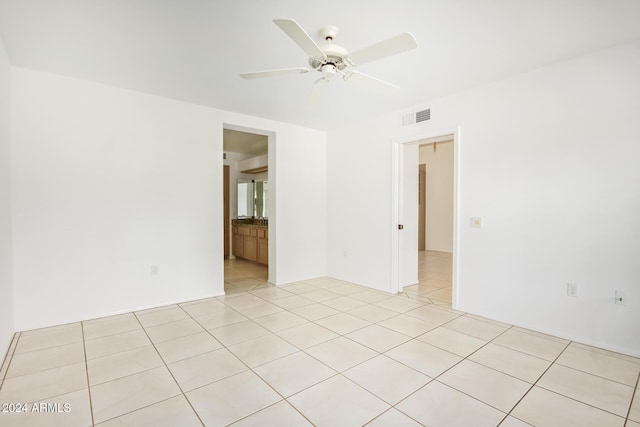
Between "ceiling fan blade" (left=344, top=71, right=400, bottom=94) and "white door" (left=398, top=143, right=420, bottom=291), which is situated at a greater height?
"ceiling fan blade" (left=344, top=71, right=400, bottom=94)

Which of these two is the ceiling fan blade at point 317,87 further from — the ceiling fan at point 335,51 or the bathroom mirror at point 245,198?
the bathroom mirror at point 245,198

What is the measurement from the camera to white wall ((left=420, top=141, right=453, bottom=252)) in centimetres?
791

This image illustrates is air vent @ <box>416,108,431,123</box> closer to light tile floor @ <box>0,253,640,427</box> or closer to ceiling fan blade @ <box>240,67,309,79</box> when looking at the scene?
ceiling fan blade @ <box>240,67,309,79</box>

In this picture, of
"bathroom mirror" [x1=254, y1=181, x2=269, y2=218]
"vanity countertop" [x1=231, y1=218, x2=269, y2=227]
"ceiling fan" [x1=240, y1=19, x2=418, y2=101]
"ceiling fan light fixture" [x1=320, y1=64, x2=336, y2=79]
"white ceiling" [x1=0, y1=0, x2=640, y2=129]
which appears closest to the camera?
"ceiling fan" [x1=240, y1=19, x2=418, y2=101]

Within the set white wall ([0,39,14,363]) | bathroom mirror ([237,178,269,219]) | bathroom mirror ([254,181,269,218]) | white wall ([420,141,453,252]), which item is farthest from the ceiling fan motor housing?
white wall ([420,141,453,252])

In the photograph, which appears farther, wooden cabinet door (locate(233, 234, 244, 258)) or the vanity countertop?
wooden cabinet door (locate(233, 234, 244, 258))

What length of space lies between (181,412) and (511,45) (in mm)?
3570

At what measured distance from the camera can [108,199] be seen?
334 centimetres

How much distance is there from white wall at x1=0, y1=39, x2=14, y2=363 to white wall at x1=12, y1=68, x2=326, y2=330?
0.47 feet

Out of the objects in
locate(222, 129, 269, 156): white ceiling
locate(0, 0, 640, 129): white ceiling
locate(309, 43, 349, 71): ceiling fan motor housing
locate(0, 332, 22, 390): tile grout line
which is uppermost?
locate(222, 129, 269, 156): white ceiling

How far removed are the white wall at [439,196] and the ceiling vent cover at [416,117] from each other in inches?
169

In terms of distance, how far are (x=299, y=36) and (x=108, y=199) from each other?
286 centimetres

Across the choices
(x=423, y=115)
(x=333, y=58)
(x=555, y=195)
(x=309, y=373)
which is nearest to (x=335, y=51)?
(x=333, y=58)

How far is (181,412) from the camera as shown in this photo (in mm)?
1796
